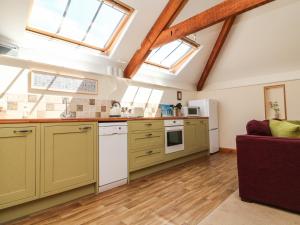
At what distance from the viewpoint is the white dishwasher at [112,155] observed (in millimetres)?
2352

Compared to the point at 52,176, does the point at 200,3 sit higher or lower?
higher

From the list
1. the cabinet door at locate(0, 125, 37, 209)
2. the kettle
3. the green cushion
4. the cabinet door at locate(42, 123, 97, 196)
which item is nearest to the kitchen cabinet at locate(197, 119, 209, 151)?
the kettle

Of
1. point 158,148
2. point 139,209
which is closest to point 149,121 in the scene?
point 158,148

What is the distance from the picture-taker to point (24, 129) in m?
1.74

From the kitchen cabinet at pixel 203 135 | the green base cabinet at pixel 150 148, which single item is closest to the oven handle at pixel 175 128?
the green base cabinet at pixel 150 148

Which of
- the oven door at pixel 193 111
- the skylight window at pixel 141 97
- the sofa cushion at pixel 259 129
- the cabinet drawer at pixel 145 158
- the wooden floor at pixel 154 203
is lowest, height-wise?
the wooden floor at pixel 154 203

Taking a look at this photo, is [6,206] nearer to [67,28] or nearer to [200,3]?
[67,28]

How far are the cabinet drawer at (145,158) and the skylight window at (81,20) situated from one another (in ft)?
6.31

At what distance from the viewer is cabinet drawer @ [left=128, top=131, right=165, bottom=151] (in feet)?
9.04

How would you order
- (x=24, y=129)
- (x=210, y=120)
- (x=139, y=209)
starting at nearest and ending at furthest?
(x=24, y=129) < (x=139, y=209) < (x=210, y=120)

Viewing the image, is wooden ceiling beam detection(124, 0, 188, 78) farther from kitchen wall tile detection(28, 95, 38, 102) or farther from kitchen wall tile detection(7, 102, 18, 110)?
kitchen wall tile detection(7, 102, 18, 110)

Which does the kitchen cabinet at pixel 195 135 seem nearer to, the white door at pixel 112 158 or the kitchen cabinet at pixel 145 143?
the kitchen cabinet at pixel 145 143

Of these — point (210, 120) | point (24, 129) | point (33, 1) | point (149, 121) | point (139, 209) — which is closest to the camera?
point (24, 129)

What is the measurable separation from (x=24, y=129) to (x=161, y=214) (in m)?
1.52
